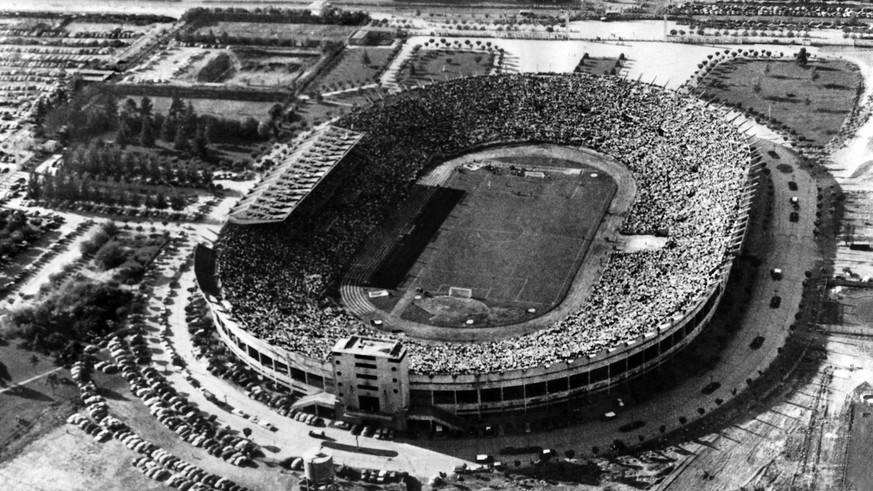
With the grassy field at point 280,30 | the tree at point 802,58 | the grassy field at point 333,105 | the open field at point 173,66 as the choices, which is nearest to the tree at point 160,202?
the grassy field at point 333,105

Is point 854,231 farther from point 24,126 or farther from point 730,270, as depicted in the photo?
point 24,126

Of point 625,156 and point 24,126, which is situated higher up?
point 625,156

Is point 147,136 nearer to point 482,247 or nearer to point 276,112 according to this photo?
point 276,112

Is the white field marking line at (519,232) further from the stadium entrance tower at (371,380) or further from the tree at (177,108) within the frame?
the tree at (177,108)

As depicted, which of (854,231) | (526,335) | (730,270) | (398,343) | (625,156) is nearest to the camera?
(398,343)

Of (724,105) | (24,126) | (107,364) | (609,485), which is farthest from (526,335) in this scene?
(24,126)

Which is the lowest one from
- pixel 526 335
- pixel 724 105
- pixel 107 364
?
pixel 107 364
